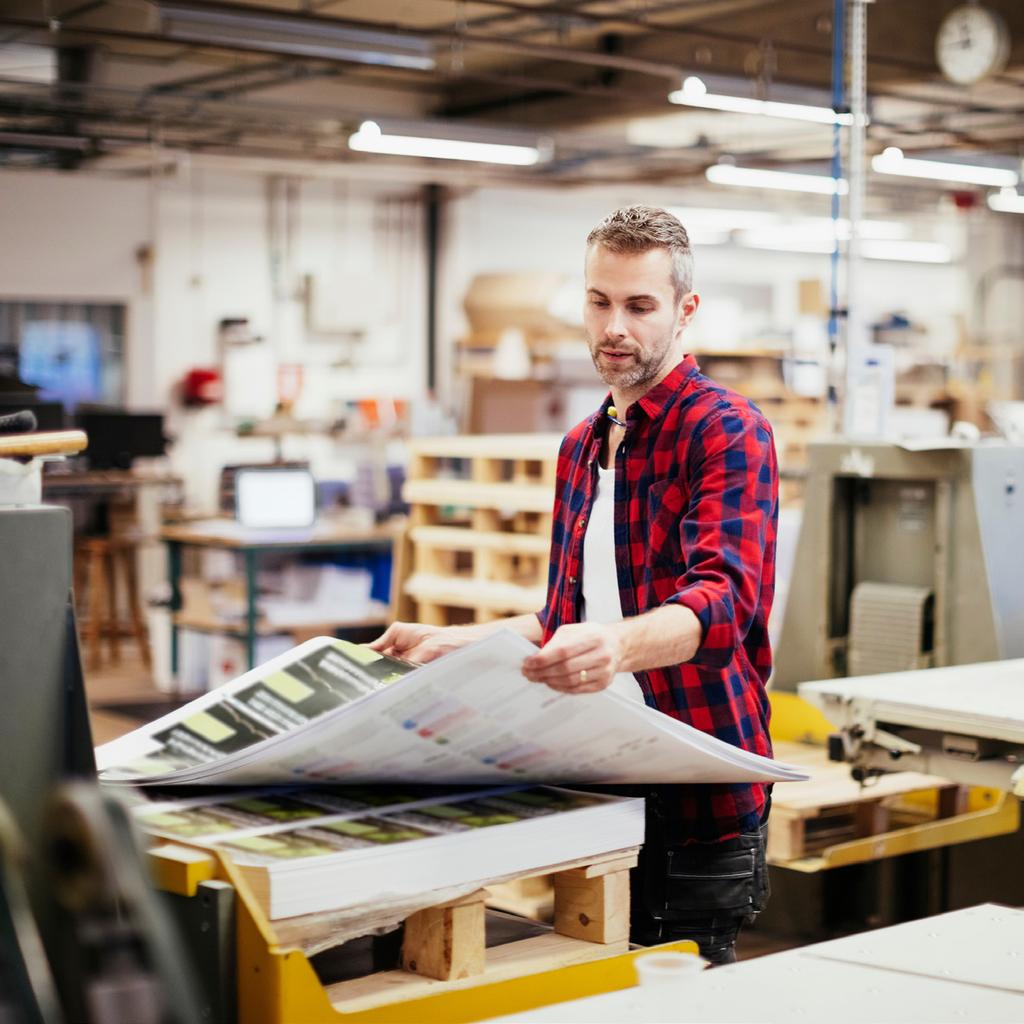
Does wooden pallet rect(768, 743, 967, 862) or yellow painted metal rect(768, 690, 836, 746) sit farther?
yellow painted metal rect(768, 690, 836, 746)

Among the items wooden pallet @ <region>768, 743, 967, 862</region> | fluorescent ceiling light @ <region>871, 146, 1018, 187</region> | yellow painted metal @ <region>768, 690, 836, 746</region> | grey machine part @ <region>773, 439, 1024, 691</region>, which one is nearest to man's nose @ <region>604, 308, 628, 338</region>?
wooden pallet @ <region>768, 743, 967, 862</region>

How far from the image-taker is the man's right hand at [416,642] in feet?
6.15

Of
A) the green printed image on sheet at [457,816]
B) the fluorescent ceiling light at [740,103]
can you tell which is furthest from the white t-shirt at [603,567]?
the fluorescent ceiling light at [740,103]

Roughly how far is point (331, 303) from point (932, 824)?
1027 cm

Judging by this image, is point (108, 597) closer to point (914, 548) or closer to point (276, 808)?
point (914, 548)

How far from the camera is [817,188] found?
12.2 metres

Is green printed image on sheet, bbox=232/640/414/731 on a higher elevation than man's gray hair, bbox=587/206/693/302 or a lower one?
lower

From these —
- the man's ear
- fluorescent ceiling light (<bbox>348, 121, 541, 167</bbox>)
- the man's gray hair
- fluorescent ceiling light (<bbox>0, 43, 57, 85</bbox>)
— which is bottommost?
the man's ear

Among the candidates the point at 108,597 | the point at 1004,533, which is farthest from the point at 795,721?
the point at 108,597

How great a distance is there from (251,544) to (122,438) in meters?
3.42

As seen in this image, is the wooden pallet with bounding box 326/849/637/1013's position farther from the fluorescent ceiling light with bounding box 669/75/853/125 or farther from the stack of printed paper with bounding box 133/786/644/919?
the fluorescent ceiling light with bounding box 669/75/853/125

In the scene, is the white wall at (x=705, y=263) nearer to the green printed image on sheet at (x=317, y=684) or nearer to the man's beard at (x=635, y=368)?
the man's beard at (x=635, y=368)

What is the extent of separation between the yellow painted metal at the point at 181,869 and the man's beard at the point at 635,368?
82 cm

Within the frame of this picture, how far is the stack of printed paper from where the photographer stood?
1.45m
